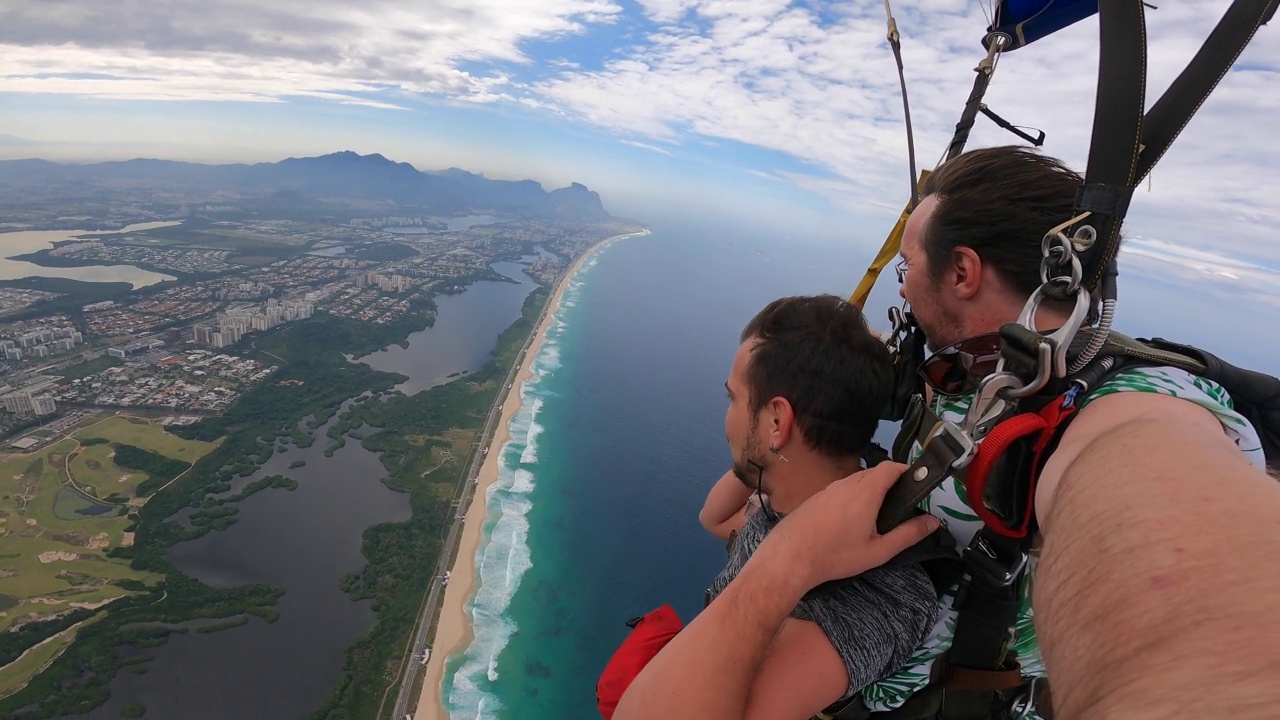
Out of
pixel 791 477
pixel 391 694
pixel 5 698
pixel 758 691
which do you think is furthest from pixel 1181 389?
pixel 5 698

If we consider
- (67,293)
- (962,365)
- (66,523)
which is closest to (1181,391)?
(962,365)

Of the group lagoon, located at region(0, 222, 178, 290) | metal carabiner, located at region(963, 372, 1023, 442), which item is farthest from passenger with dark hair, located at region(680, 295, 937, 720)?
lagoon, located at region(0, 222, 178, 290)

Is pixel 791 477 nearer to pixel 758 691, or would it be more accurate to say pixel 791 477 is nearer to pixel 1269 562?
pixel 758 691

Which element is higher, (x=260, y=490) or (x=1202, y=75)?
(x=1202, y=75)

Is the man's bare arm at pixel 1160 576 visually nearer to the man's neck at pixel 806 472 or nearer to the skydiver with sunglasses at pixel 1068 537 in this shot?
the skydiver with sunglasses at pixel 1068 537

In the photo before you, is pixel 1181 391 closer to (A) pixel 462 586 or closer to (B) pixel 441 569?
(A) pixel 462 586

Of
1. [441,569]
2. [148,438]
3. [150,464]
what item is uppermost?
[148,438]
